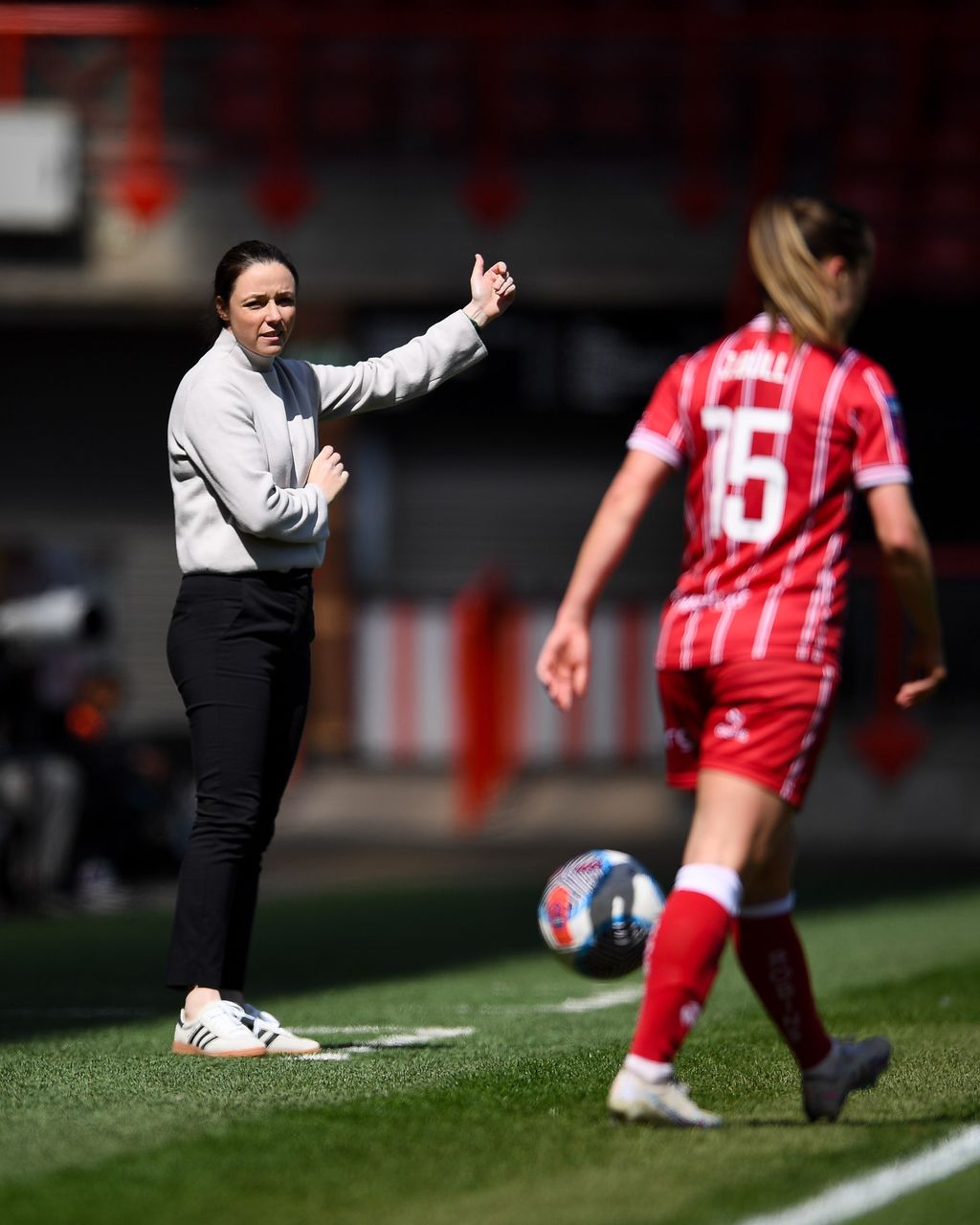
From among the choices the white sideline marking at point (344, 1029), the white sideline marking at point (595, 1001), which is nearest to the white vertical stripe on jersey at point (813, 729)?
the white sideline marking at point (344, 1029)

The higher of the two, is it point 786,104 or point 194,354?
point 786,104

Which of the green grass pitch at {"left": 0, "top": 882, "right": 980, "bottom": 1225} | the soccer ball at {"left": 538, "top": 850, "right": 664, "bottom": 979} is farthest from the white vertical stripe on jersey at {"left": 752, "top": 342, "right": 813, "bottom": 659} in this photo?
the soccer ball at {"left": 538, "top": 850, "right": 664, "bottom": 979}

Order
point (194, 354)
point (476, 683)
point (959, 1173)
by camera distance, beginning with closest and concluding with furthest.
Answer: point (959, 1173) → point (476, 683) → point (194, 354)

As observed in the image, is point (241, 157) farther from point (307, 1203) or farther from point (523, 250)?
point (307, 1203)

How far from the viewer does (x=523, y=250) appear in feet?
56.5

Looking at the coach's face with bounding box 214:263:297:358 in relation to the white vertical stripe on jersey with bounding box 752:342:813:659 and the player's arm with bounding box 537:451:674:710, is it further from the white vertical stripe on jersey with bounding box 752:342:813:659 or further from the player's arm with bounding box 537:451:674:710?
the white vertical stripe on jersey with bounding box 752:342:813:659

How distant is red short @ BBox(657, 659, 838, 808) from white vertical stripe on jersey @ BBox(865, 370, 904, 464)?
0.41 metres

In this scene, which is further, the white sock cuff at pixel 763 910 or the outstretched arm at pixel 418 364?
the outstretched arm at pixel 418 364

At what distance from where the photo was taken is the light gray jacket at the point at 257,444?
17.6ft

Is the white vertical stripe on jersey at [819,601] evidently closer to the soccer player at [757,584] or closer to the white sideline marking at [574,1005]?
the soccer player at [757,584]

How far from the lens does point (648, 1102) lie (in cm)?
426

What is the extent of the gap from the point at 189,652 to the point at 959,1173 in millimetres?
2259

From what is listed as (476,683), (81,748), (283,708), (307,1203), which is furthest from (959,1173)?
(476,683)

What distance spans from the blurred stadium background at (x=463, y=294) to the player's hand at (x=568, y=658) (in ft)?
37.7
